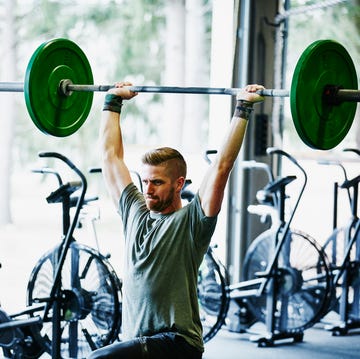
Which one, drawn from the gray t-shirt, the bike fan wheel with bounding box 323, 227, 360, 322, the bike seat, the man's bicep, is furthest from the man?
the bike fan wheel with bounding box 323, 227, 360, 322

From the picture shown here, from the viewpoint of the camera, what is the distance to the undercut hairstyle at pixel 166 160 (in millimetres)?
2715

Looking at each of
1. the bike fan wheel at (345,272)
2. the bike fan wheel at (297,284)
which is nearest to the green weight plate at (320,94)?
the bike fan wheel at (297,284)

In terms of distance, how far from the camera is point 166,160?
2.73 metres

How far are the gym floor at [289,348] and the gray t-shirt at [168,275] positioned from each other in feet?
5.92

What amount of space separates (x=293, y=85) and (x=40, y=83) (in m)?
1.03

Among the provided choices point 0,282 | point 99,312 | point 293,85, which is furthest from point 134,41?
point 293,85

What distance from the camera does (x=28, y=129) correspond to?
6.52 metres

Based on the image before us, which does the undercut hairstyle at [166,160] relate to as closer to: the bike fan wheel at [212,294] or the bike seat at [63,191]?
the bike seat at [63,191]

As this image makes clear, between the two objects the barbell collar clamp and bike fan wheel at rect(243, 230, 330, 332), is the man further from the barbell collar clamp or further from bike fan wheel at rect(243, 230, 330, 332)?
bike fan wheel at rect(243, 230, 330, 332)

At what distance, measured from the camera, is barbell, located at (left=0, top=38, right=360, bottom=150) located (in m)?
2.74

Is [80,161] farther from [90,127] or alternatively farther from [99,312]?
[99,312]

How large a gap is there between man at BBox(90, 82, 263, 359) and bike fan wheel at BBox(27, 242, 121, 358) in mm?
1244

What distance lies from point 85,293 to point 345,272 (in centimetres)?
183

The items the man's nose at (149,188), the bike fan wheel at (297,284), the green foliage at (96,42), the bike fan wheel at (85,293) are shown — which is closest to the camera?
the man's nose at (149,188)
